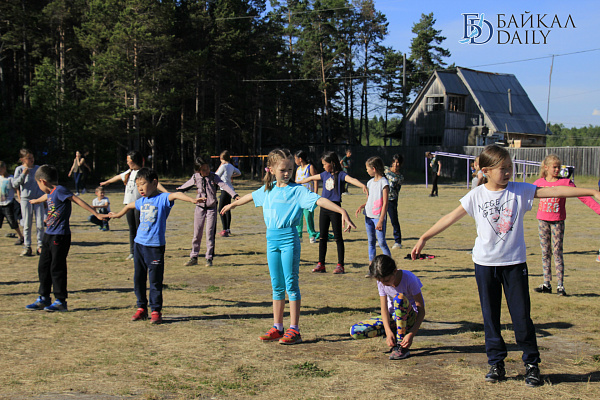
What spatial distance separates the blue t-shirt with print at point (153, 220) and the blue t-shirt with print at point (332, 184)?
3.52 meters

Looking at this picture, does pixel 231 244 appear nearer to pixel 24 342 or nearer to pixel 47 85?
pixel 24 342

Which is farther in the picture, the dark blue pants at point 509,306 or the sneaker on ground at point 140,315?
the sneaker on ground at point 140,315

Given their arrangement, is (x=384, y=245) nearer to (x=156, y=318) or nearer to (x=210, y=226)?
(x=210, y=226)

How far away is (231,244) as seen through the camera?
43.3ft

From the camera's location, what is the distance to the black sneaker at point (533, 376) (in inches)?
175

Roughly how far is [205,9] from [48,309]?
140ft

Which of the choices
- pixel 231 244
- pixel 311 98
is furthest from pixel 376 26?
pixel 231 244

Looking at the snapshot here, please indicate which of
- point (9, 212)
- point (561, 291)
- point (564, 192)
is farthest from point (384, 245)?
point (9, 212)

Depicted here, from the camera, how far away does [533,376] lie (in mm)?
4465

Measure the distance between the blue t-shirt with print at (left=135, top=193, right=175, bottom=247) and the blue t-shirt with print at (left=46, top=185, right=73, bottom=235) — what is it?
1.15 meters

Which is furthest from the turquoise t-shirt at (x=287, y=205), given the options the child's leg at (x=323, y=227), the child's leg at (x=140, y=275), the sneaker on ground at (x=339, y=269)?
the sneaker on ground at (x=339, y=269)

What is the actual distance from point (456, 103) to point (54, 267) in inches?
2082

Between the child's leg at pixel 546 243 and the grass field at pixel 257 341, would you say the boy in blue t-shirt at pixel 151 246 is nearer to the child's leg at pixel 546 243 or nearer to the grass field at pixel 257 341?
the grass field at pixel 257 341

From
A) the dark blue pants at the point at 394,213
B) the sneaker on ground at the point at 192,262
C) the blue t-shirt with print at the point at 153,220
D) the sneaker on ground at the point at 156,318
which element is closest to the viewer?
the sneaker on ground at the point at 156,318
